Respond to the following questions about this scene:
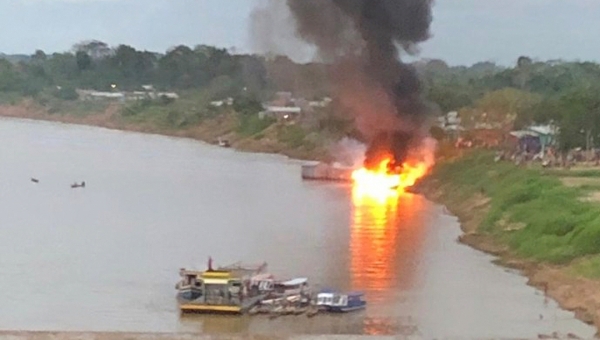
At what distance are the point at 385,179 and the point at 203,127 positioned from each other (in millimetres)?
22141

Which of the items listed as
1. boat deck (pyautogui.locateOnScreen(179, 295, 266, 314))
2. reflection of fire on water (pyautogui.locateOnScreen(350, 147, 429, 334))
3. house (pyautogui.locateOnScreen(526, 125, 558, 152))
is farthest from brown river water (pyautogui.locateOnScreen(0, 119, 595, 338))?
house (pyautogui.locateOnScreen(526, 125, 558, 152))

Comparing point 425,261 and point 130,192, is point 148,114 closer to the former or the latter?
point 130,192

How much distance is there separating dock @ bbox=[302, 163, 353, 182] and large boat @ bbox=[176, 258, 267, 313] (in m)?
15.6

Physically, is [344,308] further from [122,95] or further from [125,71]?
[125,71]

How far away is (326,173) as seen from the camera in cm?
3066

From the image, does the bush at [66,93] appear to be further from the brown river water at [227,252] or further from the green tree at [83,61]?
the brown river water at [227,252]

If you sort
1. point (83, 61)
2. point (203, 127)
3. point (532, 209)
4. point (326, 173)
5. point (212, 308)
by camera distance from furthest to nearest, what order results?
point (83, 61) → point (203, 127) → point (326, 173) → point (532, 209) → point (212, 308)

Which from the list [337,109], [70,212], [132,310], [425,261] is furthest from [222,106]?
[132,310]

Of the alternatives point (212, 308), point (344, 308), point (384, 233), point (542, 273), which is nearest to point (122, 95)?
point (384, 233)

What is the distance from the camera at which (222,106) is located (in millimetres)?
49812

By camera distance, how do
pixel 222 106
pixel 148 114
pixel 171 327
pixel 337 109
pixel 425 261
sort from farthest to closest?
1. pixel 148 114
2. pixel 222 106
3. pixel 337 109
4. pixel 425 261
5. pixel 171 327

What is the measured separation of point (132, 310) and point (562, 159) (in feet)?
56.3

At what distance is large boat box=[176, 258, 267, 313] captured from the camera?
1370 centimetres

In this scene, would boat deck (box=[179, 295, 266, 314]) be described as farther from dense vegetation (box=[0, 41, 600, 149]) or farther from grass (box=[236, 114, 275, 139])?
grass (box=[236, 114, 275, 139])
